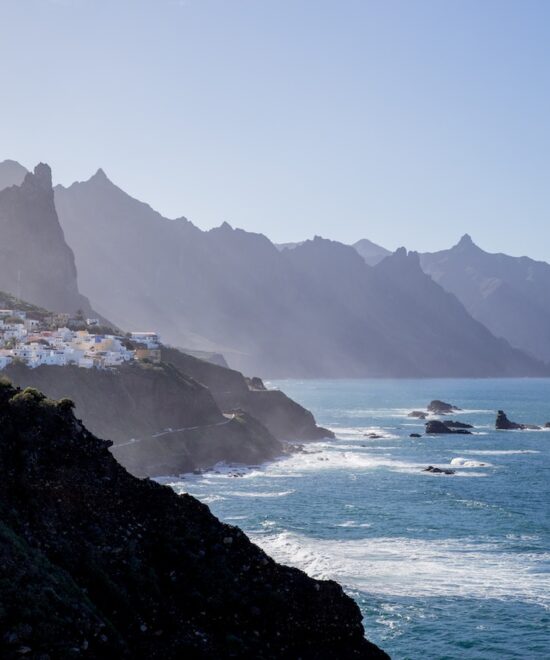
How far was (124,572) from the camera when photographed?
24203 millimetres

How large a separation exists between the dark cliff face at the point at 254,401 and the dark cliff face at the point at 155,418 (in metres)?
18.7

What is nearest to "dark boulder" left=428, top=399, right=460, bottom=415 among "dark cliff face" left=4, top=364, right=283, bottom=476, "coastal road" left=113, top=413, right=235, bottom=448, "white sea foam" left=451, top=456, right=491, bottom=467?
"coastal road" left=113, top=413, right=235, bottom=448

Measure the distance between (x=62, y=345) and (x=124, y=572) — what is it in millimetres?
96122

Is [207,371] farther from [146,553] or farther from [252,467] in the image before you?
[146,553]

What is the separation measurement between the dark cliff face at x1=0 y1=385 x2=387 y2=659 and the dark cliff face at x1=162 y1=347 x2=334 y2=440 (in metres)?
111

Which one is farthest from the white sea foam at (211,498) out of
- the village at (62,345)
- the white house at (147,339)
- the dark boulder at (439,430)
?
the white house at (147,339)

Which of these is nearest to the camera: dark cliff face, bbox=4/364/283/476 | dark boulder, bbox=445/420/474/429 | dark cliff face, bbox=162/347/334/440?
dark cliff face, bbox=4/364/283/476

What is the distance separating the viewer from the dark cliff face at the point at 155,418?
310ft

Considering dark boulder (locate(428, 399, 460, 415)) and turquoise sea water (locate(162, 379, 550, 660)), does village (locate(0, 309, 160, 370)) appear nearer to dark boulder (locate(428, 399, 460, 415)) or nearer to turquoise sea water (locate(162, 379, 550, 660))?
turquoise sea water (locate(162, 379, 550, 660))

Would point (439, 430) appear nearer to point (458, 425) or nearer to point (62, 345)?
point (458, 425)

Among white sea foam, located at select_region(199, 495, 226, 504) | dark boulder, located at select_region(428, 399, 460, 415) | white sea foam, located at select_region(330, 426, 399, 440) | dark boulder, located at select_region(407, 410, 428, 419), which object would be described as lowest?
white sea foam, located at select_region(199, 495, 226, 504)

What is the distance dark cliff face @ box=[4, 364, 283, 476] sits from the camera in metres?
94.6

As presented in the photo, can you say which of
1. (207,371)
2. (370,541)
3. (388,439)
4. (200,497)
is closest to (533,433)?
(388,439)

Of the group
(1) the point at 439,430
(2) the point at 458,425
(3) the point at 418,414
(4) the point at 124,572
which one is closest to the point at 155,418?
(1) the point at 439,430
